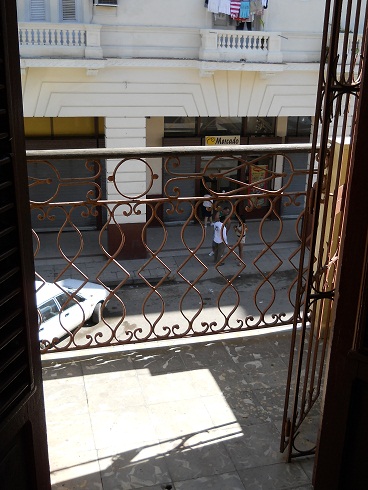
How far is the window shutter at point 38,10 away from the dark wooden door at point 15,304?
10.6m

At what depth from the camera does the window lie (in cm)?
1124

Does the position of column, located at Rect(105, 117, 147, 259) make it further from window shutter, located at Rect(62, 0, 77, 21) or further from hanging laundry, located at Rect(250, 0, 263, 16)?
hanging laundry, located at Rect(250, 0, 263, 16)

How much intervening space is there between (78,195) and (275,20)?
5623 mm

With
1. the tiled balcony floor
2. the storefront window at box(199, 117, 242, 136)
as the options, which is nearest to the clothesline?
the storefront window at box(199, 117, 242, 136)

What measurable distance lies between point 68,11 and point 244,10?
11.3 ft

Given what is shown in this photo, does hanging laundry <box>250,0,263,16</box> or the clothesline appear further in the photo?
hanging laundry <box>250,0,263,16</box>

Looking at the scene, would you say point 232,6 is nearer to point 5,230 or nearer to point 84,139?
point 84,139

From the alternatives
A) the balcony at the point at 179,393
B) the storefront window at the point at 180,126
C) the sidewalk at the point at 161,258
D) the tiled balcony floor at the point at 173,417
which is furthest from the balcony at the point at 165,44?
the tiled balcony floor at the point at 173,417

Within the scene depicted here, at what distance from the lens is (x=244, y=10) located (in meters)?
11.7

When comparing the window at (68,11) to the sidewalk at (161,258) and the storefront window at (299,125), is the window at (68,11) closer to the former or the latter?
the sidewalk at (161,258)

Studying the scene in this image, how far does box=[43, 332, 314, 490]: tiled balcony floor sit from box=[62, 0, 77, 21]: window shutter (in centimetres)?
938

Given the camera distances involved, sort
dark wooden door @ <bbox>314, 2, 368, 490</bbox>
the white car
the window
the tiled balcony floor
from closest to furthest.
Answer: dark wooden door @ <bbox>314, 2, 368, 490</bbox> → the tiled balcony floor → the white car → the window

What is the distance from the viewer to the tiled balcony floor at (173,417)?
2688 mm

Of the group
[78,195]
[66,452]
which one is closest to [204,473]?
[66,452]
